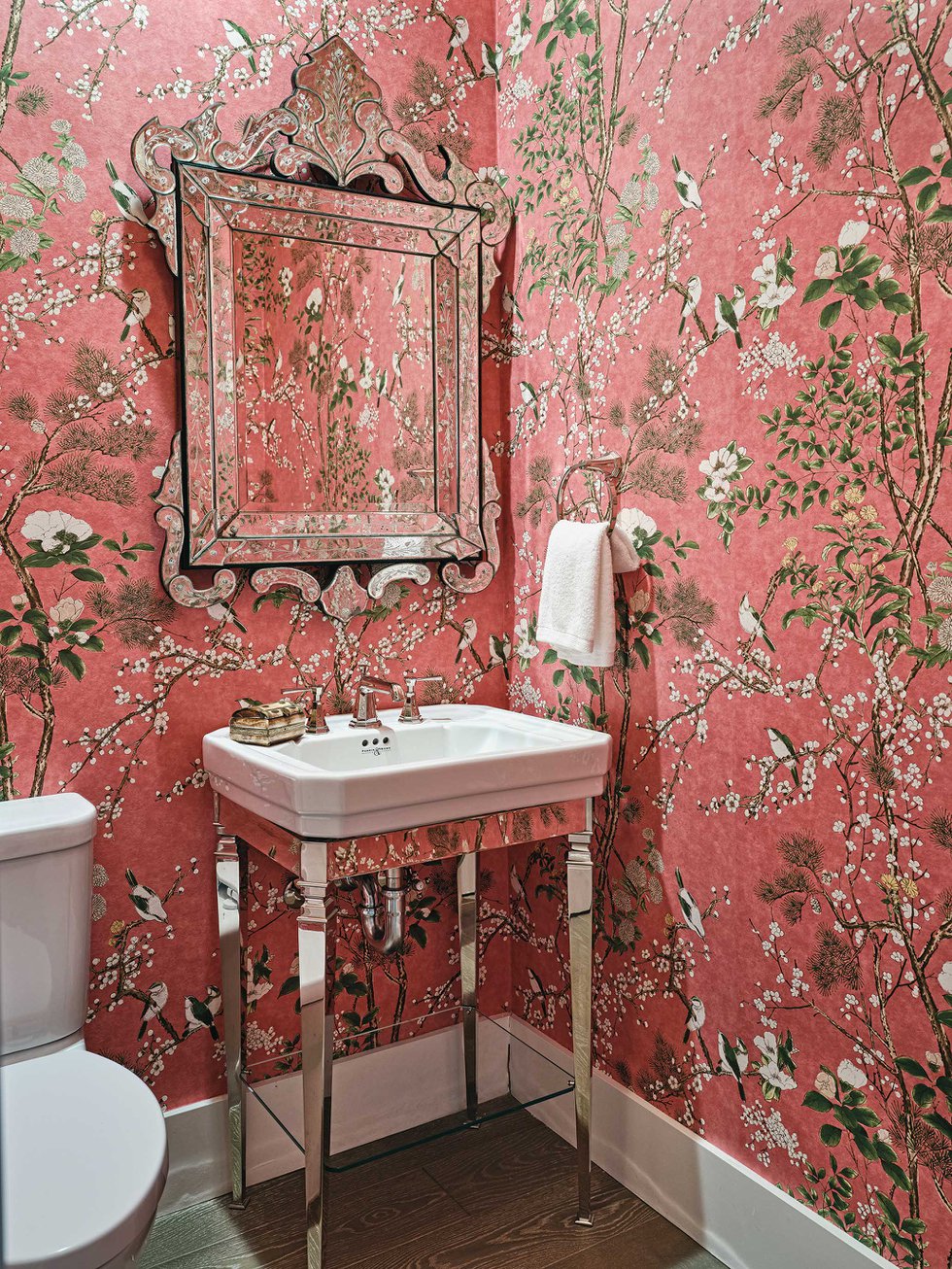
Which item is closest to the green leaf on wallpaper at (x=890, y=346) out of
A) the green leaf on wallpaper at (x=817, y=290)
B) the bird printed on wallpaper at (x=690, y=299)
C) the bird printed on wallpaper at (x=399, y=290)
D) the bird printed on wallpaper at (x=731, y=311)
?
the green leaf on wallpaper at (x=817, y=290)

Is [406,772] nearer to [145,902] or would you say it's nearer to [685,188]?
[145,902]

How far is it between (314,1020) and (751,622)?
0.98 metres

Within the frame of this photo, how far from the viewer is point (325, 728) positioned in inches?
78.8

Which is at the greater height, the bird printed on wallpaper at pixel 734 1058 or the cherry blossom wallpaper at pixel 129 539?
the cherry blossom wallpaper at pixel 129 539

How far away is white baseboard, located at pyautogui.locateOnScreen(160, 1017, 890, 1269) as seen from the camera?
1689mm

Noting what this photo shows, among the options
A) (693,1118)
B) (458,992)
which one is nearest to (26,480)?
(458,992)

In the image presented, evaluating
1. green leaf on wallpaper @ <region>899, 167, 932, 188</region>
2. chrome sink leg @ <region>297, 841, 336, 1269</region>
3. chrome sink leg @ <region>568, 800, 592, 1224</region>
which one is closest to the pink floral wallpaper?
green leaf on wallpaper @ <region>899, 167, 932, 188</region>

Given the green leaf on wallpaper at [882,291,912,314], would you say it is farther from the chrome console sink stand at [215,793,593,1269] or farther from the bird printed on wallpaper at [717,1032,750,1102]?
the bird printed on wallpaper at [717,1032,750,1102]

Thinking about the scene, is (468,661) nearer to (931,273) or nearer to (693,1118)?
(693,1118)

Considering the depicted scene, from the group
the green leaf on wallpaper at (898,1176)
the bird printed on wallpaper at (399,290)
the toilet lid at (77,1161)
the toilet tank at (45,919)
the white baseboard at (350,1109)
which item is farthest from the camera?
the bird printed on wallpaper at (399,290)

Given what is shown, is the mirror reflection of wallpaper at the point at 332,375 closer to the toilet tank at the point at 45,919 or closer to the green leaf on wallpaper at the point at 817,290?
the toilet tank at the point at 45,919

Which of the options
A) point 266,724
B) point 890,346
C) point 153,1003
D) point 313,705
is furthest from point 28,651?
point 890,346

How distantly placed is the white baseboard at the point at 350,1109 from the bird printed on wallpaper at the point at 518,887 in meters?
0.31

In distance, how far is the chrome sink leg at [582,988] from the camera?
190 cm
